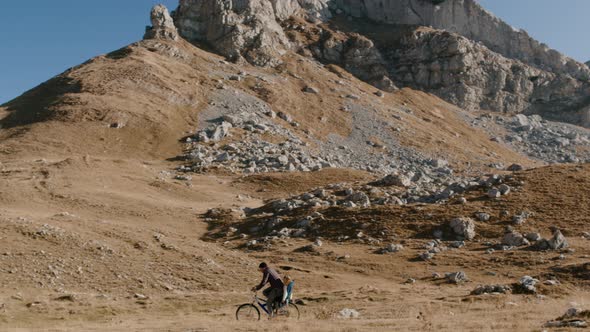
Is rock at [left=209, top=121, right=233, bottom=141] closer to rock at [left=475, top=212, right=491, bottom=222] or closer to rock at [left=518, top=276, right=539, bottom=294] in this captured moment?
rock at [left=475, top=212, right=491, bottom=222]

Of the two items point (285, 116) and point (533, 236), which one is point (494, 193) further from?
point (285, 116)

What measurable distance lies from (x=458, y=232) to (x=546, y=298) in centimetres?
1376

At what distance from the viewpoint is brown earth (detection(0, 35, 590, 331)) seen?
21891 millimetres

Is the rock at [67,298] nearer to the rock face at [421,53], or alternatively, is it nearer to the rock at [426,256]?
the rock at [426,256]

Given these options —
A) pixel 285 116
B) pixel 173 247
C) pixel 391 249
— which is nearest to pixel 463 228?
pixel 391 249

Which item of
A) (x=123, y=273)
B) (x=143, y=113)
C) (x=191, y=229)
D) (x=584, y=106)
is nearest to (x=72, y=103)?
(x=143, y=113)

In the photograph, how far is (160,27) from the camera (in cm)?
11956

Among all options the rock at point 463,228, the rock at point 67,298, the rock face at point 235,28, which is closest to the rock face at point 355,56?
the rock face at point 235,28

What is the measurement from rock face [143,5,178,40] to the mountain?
2.23 ft

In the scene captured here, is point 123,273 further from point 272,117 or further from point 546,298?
point 272,117

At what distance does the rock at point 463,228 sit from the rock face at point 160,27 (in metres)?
96.2

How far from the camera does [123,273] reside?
2856cm

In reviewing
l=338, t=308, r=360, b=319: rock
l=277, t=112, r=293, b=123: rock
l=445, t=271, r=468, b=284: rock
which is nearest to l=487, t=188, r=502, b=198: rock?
l=445, t=271, r=468, b=284: rock

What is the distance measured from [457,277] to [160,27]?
105m
